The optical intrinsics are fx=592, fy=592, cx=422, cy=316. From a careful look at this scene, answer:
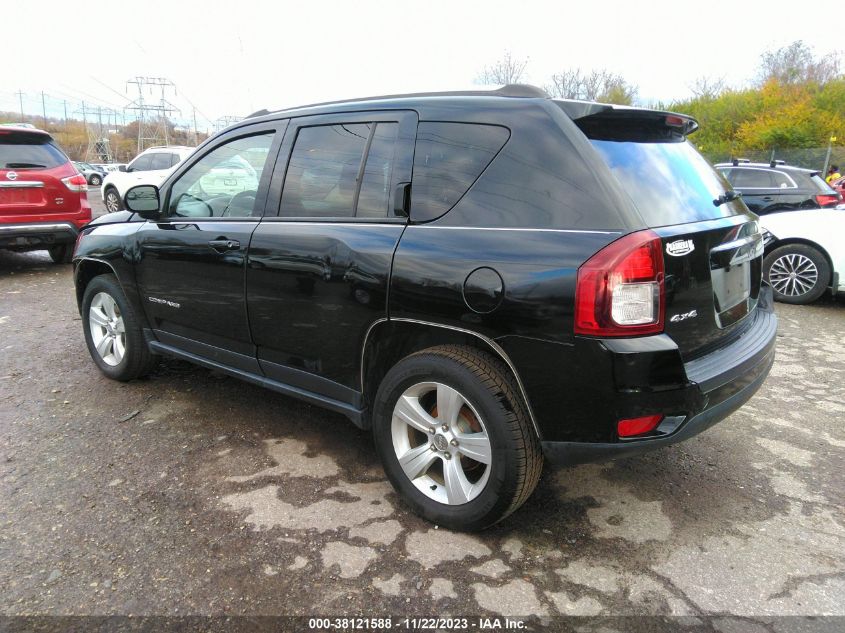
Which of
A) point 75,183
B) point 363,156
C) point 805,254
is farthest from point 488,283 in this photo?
point 75,183

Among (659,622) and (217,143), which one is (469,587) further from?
(217,143)

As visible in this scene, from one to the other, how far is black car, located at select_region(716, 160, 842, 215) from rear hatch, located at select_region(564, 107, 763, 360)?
7303 millimetres

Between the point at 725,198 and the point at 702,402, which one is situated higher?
the point at 725,198

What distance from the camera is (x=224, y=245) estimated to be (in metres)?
3.26

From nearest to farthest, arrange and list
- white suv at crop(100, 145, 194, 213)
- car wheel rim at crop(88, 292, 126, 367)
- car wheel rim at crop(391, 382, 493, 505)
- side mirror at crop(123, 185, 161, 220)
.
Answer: car wheel rim at crop(391, 382, 493, 505)
side mirror at crop(123, 185, 161, 220)
car wheel rim at crop(88, 292, 126, 367)
white suv at crop(100, 145, 194, 213)

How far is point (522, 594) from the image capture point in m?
2.22

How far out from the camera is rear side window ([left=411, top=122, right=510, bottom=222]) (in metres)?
2.48

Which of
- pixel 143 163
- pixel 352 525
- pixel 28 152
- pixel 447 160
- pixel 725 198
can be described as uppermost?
pixel 143 163

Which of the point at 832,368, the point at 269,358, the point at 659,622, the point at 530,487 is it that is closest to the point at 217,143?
the point at 269,358

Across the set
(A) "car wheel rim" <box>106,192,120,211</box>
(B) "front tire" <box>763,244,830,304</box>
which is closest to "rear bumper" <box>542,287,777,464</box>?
(B) "front tire" <box>763,244,830,304</box>

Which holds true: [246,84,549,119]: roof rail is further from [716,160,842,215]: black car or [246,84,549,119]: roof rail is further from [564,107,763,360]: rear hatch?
[716,160,842,215]: black car

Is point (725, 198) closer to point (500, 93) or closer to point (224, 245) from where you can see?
point (500, 93)

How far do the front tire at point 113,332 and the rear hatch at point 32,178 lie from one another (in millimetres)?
4270

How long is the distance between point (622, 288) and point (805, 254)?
596 centimetres
